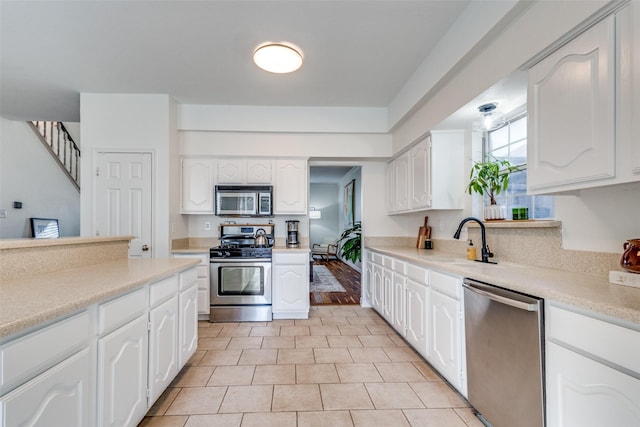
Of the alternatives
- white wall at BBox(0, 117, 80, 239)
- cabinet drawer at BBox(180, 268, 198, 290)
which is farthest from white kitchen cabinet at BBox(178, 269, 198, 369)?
white wall at BBox(0, 117, 80, 239)

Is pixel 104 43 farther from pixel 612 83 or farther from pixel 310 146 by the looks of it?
pixel 612 83

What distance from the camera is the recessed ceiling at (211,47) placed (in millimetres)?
2137

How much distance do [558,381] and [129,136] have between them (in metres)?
4.22

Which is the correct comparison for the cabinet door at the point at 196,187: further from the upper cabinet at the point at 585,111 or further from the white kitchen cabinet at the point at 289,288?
the upper cabinet at the point at 585,111

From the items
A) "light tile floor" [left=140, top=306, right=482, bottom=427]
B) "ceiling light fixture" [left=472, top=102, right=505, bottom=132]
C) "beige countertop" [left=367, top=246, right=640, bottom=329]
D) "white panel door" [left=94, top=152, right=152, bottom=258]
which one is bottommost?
"light tile floor" [left=140, top=306, right=482, bottom=427]

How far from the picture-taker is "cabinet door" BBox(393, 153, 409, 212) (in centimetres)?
363

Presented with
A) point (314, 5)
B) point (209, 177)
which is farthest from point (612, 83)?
point (209, 177)

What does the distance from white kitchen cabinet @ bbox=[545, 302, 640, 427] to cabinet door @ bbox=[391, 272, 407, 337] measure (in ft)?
5.15

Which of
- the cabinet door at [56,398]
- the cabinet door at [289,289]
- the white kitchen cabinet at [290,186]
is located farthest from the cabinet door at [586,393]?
the white kitchen cabinet at [290,186]

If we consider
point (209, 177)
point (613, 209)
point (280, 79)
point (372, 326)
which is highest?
point (280, 79)

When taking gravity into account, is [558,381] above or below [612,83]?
below

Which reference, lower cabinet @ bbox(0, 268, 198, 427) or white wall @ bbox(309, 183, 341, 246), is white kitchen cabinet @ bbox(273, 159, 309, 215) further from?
white wall @ bbox(309, 183, 341, 246)

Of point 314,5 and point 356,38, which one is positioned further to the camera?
point 356,38

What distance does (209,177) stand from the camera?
4.00 metres
